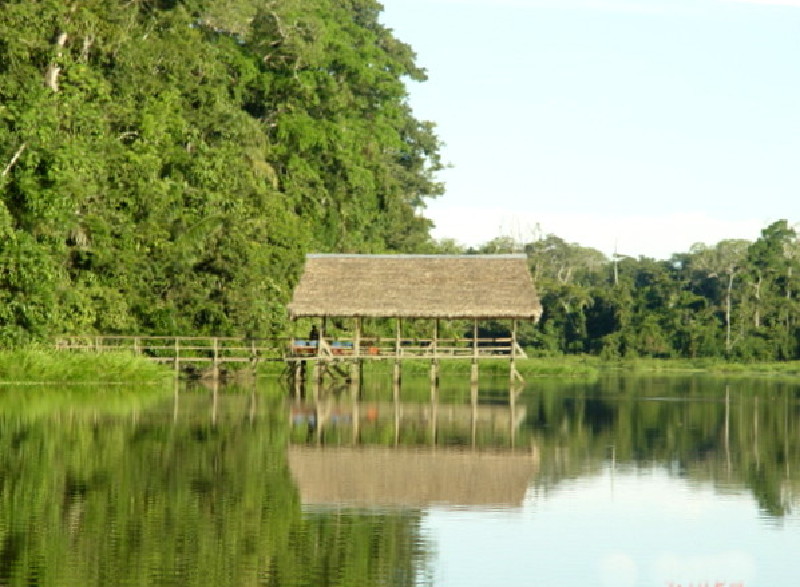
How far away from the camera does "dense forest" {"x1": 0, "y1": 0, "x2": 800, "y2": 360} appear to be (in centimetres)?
3862

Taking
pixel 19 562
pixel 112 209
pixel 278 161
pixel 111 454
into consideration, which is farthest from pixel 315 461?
pixel 278 161

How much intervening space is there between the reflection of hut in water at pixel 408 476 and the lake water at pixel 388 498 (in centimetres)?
4

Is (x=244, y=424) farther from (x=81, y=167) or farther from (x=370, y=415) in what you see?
(x=81, y=167)

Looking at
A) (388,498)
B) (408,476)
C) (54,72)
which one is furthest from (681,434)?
(54,72)

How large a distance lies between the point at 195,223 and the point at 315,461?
25712 millimetres

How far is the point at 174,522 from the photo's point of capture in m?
14.9

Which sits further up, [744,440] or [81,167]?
[81,167]

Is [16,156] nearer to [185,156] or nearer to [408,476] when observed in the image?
[185,156]

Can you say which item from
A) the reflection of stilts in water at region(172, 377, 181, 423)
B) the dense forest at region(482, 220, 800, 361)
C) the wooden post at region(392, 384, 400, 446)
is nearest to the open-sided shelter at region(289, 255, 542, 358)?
the wooden post at region(392, 384, 400, 446)

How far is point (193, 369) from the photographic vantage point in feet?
159

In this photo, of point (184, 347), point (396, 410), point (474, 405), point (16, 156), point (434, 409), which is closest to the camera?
point (396, 410)

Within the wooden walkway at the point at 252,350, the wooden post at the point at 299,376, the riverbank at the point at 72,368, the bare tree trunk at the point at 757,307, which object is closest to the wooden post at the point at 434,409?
the wooden walkway at the point at 252,350

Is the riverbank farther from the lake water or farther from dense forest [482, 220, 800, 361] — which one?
dense forest [482, 220, 800, 361]

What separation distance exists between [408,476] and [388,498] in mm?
2216
